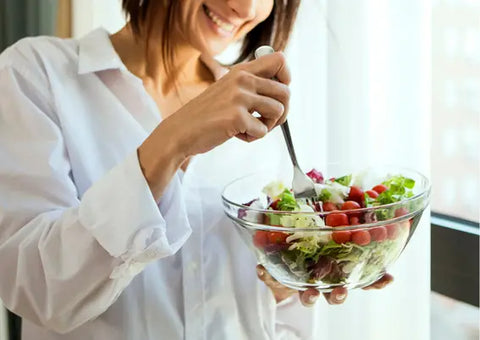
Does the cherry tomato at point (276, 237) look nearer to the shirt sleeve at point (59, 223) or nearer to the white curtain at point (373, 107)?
the shirt sleeve at point (59, 223)

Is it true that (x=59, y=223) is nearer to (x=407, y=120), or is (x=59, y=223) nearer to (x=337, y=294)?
(x=337, y=294)

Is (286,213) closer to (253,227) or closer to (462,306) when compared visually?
(253,227)

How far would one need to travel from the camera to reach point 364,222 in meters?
0.73

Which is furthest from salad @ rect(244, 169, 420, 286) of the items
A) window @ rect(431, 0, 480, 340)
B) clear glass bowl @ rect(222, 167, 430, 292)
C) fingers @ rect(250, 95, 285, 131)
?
window @ rect(431, 0, 480, 340)

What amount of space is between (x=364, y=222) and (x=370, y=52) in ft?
1.11

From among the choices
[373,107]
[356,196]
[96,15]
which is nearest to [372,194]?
[356,196]

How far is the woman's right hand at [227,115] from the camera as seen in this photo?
2.31ft

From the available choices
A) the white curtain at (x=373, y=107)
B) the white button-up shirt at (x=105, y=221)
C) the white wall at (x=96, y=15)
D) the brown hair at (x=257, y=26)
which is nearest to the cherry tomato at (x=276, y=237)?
the white button-up shirt at (x=105, y=221)

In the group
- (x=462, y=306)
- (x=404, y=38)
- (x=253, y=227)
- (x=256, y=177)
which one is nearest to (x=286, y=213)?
(x=253, y=227)

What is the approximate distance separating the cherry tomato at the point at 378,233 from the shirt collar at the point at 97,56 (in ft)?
1.40

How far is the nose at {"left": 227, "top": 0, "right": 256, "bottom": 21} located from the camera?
93 centimetres

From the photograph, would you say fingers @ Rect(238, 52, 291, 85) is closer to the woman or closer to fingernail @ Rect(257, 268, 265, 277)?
the woman

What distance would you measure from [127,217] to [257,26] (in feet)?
1.67

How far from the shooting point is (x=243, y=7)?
94 cm
